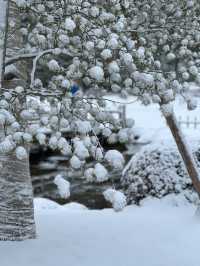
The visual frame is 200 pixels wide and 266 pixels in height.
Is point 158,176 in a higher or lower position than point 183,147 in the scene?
lower

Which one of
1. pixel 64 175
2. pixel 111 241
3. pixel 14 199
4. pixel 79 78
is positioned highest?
pixel 79 78

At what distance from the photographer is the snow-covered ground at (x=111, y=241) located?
6668mm

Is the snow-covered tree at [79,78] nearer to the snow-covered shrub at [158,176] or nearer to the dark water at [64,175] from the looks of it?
the snow-covered shrub at [158,176]

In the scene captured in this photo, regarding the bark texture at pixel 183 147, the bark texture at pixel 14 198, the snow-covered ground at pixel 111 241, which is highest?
the bark texture at pixel 183 147

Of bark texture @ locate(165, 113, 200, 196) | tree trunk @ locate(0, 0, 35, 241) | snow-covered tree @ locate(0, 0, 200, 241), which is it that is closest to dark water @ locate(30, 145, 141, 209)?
bark texture @ locate(165, 113, 200, 196)

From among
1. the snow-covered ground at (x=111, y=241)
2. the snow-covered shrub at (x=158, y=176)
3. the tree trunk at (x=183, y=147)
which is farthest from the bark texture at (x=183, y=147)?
the snow-covered shrub at (x=158, y=176)

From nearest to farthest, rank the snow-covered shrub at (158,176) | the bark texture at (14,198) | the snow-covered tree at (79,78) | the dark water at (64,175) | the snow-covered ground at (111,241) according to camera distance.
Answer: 1. the snow-covered tree at (79,78)
2. the snow-covered ground at (111,241)
3. the bark texture at (14,198)
4. the snow-covered shrub at (158,176)
5. the dark water at (64,175)

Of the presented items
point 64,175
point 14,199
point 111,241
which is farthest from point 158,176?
point 64,175

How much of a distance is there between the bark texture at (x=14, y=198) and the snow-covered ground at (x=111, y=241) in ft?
0.60

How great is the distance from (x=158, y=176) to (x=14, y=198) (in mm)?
4242

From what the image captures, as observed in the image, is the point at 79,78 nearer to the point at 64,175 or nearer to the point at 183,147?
the point at 183,147

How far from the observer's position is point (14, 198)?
7.15 meters

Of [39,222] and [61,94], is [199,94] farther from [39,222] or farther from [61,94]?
[61,94]

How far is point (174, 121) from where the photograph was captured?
27.8 ft
